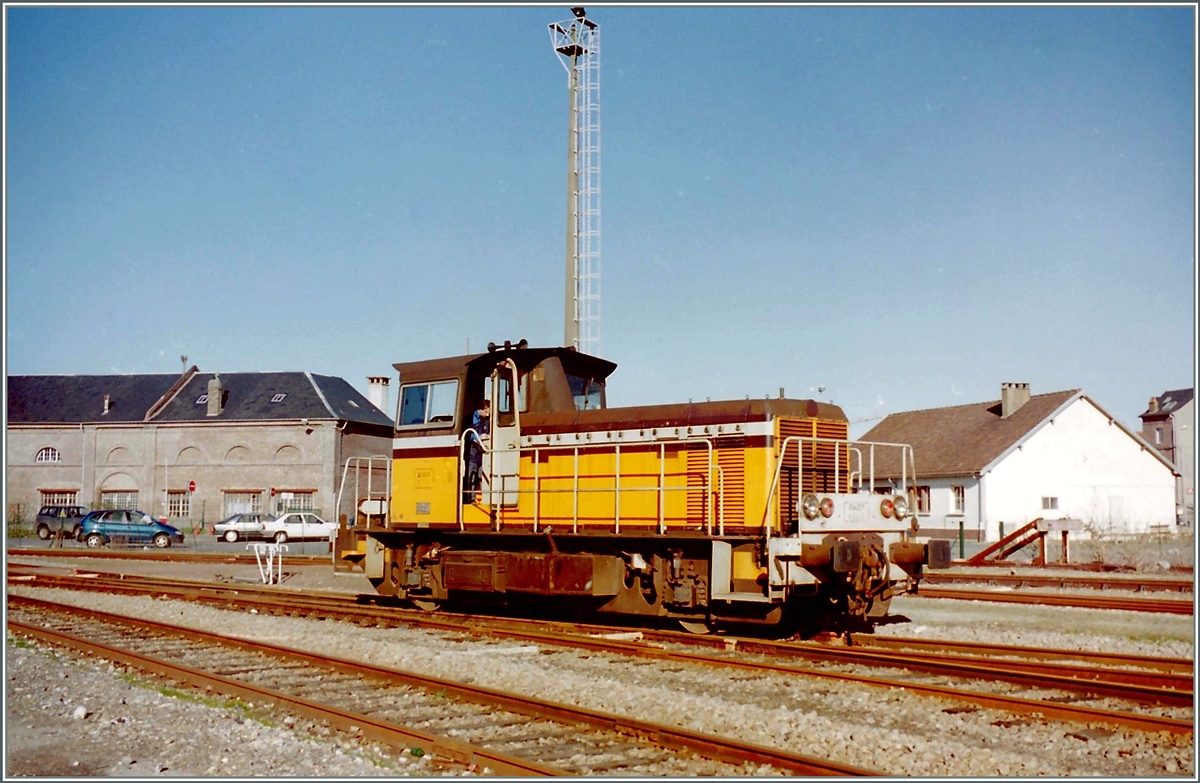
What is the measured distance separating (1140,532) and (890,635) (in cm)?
3314

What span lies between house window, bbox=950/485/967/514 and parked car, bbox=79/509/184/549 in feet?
97.3

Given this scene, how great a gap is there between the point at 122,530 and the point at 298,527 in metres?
6.23

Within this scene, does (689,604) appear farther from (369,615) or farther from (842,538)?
(369,615)

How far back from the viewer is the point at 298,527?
3850cm

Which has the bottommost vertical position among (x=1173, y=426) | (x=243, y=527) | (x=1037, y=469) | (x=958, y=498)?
(x=243, y=527)

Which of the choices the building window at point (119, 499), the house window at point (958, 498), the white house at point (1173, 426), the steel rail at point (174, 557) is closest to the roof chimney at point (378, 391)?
the building window at point (119, 499)

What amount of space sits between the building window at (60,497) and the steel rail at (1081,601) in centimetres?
4481

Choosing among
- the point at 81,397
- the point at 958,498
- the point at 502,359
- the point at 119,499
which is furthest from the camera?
the point at 81,397

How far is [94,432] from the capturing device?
48406mm

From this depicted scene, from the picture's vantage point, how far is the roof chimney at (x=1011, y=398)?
4012 cm

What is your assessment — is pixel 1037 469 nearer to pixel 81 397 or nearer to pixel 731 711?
pixel 731 711

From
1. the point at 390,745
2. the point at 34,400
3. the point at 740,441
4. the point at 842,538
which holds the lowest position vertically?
the point at 390,745

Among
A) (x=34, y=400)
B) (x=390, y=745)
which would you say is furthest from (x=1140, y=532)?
(x=34, y=400)

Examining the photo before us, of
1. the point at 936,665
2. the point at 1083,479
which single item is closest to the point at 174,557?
the point at 936,665
